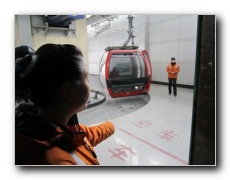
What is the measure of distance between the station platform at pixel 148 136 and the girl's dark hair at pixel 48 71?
142 centimetres

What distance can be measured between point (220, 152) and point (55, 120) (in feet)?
3.94

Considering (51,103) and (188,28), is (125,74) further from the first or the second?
(51,103)

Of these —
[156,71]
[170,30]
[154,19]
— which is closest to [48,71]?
[170,30]

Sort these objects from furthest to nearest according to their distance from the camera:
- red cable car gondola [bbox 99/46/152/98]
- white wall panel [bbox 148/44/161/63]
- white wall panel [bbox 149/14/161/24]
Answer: white wall panel [bbox 148/44/161/63], white wall panel [bbox 149/14/161/24], red cable car gondola [bbox 99/46/152/98]

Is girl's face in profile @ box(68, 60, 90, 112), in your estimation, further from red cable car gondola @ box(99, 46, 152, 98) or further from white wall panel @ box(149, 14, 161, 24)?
white wall panel @ box(149, 14, 161, 24)

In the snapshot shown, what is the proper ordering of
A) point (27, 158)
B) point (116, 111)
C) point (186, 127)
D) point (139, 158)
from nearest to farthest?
point (27, 158), point (139, 158), point (186, 127), point (116, 111)

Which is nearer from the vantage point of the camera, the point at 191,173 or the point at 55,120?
the point at 55,120

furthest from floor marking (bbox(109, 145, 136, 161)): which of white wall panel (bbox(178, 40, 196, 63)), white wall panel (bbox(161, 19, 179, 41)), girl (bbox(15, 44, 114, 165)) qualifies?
white wall panel (bbox(161, 19, 179, 41))

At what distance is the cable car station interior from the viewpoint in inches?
49.9

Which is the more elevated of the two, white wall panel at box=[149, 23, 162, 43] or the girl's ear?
white wall panel at box=[149, 23, 162, 43]

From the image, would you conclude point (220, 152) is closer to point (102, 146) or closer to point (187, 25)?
point (102, 146)

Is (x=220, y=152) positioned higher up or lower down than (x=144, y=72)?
lower down

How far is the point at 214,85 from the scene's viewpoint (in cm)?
126
